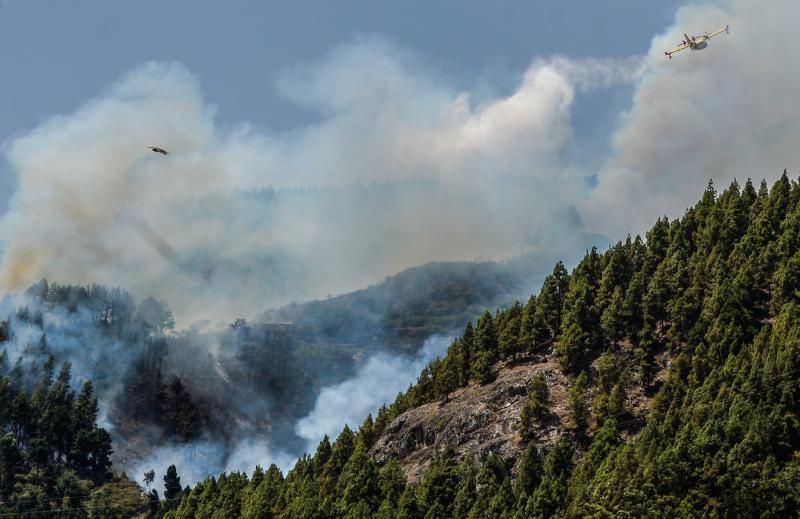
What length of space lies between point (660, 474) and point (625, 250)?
196 ft

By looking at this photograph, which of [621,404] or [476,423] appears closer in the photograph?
[621,404]

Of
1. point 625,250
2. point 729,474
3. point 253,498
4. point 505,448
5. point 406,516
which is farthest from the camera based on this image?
point 625,250

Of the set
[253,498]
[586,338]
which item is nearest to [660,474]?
[586,338]

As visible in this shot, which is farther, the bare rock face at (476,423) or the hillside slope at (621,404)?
the bare rock face at (476,423)

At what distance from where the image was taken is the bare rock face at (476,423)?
14350 centimetres

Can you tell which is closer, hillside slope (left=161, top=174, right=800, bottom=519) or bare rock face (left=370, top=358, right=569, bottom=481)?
hillside slope (left=161, top=174, right=800, bottom=519)

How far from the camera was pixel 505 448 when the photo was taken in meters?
142

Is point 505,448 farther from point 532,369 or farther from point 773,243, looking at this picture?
point 773,243

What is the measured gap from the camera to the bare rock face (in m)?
144

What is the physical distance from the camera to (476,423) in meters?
150

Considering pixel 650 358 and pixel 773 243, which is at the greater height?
pixel 773 243

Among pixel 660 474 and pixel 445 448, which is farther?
pixel 445 448

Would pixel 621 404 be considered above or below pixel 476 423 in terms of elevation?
below

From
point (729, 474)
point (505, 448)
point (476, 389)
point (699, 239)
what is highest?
point (699, 239)
